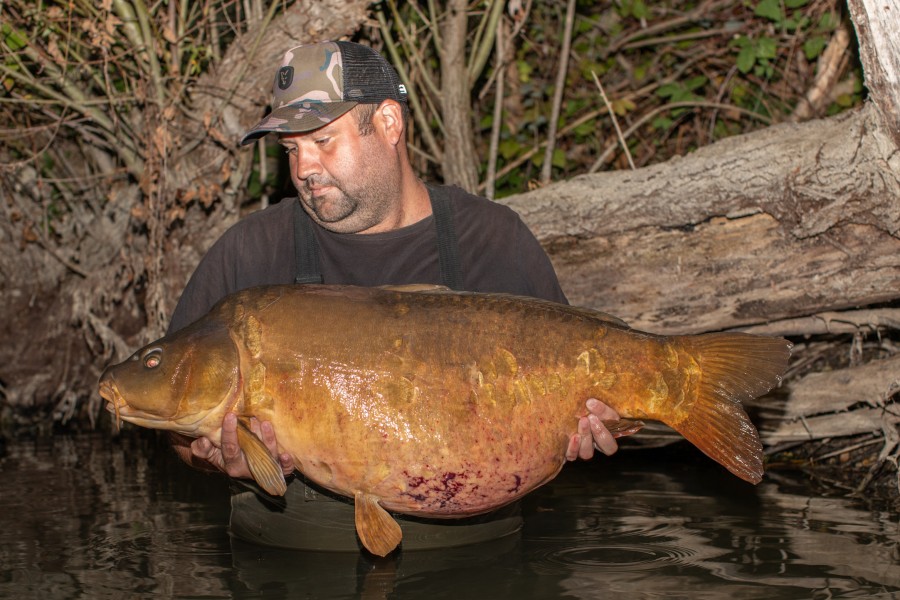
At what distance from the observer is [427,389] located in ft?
8.82

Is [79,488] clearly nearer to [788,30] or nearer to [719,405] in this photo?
[719,405]

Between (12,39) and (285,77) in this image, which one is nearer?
(285,77)

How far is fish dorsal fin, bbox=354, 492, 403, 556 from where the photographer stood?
2.71 m

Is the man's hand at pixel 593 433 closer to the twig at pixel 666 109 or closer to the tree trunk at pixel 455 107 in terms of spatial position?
the tree trunk at pixel 455 107

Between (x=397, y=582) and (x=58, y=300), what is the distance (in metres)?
3.88

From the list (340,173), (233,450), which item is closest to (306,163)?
(340,173)

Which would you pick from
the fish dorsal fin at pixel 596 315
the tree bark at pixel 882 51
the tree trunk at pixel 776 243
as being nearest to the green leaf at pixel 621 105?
the tree trunk at pixel 776 243

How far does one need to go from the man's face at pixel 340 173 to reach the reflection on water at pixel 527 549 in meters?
1.11

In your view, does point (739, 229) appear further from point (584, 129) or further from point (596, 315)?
point (584, 129)

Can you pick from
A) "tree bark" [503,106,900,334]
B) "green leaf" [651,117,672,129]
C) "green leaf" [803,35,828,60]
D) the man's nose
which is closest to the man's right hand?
the man's nose

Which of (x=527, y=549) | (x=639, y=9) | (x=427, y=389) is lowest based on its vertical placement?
(x=527, y=549)

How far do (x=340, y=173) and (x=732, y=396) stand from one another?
140 centimetres

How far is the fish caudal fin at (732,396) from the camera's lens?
271cm

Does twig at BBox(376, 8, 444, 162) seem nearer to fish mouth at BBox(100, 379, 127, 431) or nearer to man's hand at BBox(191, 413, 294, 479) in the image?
man's hand at BBox(191, 413, 294, 479)
